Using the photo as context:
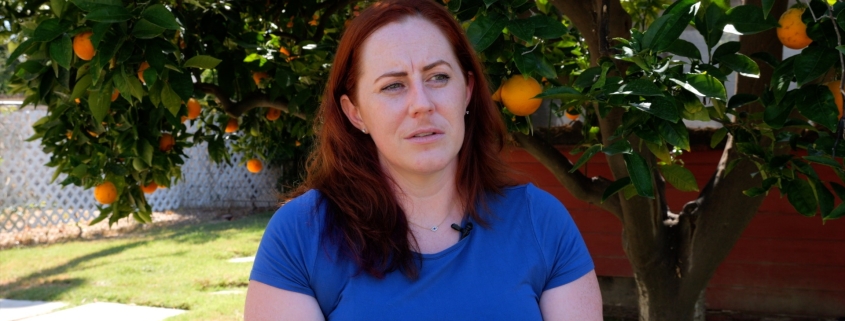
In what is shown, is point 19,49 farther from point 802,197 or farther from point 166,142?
point 802,197

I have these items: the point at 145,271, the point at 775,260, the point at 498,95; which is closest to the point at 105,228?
the point at 145,271

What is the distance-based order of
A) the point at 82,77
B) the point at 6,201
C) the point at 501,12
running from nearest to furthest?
the point at 501,12 < the point at 82,77 < the point at 6,201

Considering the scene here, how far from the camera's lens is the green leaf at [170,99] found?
229 cm

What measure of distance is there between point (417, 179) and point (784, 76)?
80cm

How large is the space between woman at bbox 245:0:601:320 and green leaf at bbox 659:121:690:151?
28 centimetres

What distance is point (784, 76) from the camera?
1.70 metres

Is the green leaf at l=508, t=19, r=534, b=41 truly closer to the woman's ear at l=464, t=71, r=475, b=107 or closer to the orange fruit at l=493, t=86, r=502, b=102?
the woman's ear at l=464, t=71, r=475, b=107

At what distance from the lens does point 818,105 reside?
166cm

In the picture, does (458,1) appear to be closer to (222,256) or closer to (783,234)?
(783,234)

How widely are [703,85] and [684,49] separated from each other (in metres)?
0.20

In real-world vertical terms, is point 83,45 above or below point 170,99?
above

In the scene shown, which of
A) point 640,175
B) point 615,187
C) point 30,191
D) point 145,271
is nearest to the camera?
point 640,175

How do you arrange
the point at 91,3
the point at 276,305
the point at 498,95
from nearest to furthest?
the point at 276,305 → the point at 91,3 → the point at 498,95

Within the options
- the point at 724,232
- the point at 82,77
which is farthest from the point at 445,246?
the point at 724,232
